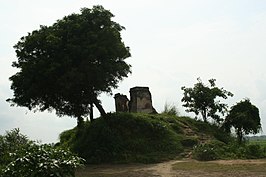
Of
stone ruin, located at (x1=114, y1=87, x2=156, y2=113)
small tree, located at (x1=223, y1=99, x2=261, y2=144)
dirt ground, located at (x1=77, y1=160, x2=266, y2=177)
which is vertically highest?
stone ruin, located at (x1=114, y1=87, x2=156, y2=113)

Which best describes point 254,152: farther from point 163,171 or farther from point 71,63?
point 71,63

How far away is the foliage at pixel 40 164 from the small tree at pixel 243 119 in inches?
670

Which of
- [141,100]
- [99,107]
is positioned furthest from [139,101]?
[99,107]

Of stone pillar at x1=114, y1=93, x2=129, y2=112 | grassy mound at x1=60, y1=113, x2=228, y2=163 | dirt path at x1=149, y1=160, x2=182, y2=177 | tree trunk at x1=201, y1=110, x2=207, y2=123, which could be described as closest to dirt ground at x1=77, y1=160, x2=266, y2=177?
dirt path at x1=149, y1=160, x2=182, y2=177

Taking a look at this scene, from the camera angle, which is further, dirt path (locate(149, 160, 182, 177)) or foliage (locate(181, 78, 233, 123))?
foliage (locate(181, 78, 233, 123))

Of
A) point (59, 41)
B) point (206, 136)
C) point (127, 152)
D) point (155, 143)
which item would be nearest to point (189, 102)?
point (206, 136)

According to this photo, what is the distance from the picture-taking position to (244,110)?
74.1ft

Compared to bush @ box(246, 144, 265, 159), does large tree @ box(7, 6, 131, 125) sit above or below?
above

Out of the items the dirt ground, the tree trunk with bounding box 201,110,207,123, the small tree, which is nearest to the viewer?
the dirt ground

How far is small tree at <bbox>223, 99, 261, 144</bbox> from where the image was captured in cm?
2191

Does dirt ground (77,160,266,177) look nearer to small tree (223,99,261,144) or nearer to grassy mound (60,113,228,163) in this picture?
grassy mound (60,113,228,163)

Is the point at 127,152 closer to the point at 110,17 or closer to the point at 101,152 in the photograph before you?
the point at 101,152

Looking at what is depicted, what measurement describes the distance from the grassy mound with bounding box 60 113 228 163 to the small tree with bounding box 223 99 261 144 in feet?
3.25

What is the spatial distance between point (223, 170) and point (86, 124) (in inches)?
421
